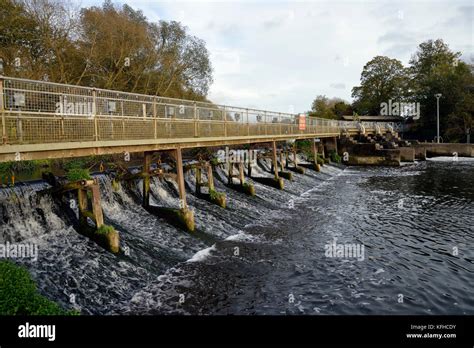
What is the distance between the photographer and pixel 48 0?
2400 cm

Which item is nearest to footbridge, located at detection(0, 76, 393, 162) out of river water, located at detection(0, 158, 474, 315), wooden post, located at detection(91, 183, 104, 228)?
wooden post, located at detection(91, 183, 104, 228)

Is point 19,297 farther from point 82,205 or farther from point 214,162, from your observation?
point 214,162

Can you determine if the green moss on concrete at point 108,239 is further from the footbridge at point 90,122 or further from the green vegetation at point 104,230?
the footbridge at point 90,122

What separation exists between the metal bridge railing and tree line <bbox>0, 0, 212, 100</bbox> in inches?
531

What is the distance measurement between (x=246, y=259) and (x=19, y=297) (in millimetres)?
6153

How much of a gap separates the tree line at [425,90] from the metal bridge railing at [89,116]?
48.3 m

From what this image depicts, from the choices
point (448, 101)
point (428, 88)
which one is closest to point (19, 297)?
point (448, 101)

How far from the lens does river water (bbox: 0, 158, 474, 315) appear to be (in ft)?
27.3

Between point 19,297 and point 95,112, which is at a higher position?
point 95,112

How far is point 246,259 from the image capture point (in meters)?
Answer: 11.1

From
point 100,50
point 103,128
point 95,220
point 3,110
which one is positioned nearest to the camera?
point 3,110

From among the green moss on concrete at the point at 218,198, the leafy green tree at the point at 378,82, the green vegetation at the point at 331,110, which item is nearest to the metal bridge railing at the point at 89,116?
the green moss on concrete at the point at 218,198

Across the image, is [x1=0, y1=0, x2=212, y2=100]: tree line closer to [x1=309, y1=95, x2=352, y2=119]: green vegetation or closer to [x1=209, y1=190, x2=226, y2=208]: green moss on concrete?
[x1=209, y1=190, x2=226, y2=208]: green moss on concrete
